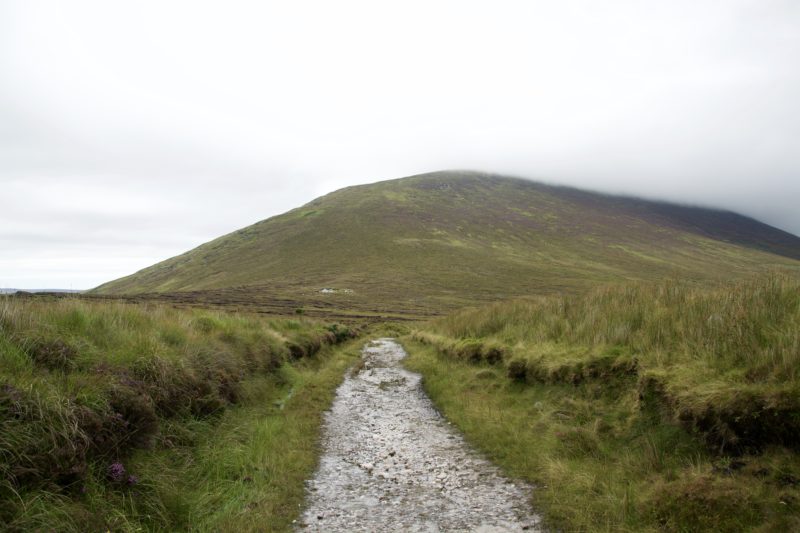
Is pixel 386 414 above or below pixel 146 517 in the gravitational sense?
below

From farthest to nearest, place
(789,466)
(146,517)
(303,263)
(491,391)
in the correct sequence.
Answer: (303,263) < (491,391) < (146,517) < (789,466)

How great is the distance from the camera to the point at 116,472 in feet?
22.0

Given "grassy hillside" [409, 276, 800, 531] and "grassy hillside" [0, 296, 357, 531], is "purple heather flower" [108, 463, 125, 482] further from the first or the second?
"grassy hillside" [409, 276, 800, 531]

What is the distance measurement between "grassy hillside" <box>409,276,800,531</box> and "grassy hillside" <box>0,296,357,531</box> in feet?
16.4

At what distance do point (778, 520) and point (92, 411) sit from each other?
381 inches

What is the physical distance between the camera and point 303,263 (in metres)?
167

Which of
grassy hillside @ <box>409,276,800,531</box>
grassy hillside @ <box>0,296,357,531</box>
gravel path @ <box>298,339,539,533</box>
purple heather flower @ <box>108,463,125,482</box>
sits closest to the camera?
grassy hillside @ <box>0,296,357,531</box>

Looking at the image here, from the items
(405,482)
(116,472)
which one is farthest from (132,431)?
(405,482)

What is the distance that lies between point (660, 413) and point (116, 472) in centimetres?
949

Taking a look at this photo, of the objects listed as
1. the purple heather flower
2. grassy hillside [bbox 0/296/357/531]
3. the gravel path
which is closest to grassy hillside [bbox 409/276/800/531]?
the gravel path

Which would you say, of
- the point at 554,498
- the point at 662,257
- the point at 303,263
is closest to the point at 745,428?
the point at 554,498

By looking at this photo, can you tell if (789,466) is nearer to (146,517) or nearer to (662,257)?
(146,517)

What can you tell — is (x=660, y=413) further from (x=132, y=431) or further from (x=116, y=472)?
(x=132, y=431)

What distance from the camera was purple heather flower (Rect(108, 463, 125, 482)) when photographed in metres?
6.62
